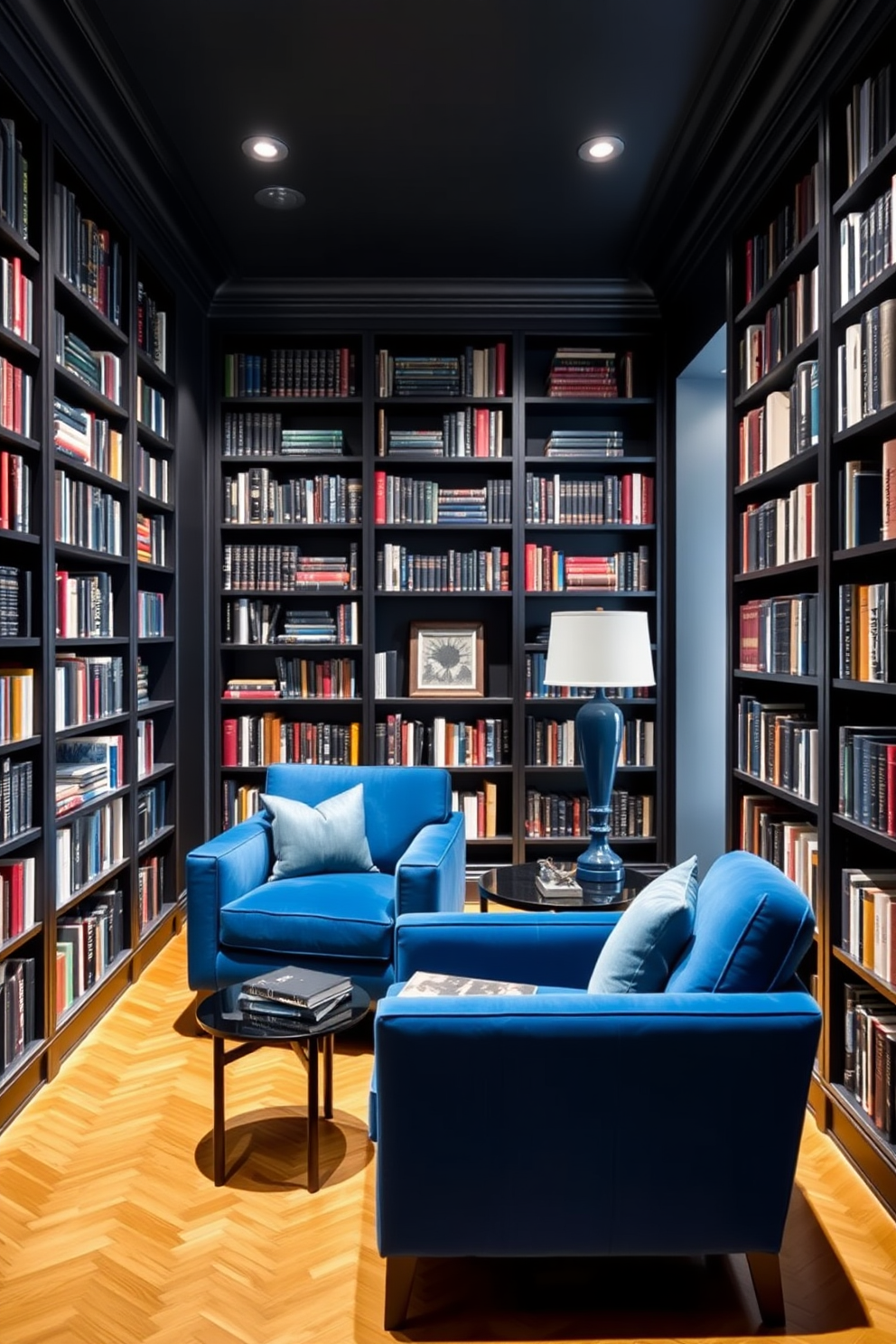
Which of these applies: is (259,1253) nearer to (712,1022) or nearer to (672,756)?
(712,1022)

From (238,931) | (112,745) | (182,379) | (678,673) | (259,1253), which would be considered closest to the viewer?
(259,1253)

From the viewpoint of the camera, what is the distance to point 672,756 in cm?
457

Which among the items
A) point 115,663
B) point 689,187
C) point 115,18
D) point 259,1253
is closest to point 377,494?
point 115,663

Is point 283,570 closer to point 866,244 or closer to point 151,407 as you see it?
point 151,407

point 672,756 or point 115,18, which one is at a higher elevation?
point 115,18

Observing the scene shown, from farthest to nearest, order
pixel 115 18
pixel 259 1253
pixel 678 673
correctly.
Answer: pixel 678 673
pixel 115 18
pixel 259 1253

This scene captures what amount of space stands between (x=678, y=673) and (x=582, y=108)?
247 cm

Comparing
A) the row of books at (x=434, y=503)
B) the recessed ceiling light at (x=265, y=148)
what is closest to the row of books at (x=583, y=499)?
the row of books at (x=434, y=503)

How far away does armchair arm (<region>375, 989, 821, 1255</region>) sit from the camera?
1.61 m

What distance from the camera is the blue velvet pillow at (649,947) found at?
72.6 inches

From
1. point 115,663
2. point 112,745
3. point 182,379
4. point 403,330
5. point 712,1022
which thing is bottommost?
point 712,1022

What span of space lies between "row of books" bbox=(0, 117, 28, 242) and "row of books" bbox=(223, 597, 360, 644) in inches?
84.7

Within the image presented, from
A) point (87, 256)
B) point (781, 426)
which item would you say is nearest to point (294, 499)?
point (87, 256)

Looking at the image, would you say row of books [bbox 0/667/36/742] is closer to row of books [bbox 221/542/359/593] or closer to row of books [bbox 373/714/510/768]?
row of books [bbox 221/542/359/593]
